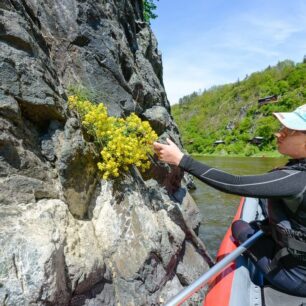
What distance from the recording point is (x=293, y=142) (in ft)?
8.09

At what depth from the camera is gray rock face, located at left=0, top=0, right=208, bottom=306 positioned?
2.54 meters

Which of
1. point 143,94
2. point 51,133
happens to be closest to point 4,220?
point 51,133

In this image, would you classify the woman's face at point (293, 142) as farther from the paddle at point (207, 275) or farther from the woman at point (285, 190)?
the paddle at point (207, 275)

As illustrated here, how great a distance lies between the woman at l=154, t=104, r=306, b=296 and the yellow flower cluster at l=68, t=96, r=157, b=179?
1198 millimetres

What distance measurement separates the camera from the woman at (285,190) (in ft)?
7.44

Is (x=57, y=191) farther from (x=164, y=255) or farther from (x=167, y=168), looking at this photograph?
(x=167, y=168)

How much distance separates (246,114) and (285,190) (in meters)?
83.9

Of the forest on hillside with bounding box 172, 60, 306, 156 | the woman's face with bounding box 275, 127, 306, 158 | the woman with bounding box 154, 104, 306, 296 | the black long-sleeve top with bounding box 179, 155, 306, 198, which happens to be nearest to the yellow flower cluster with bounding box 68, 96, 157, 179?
the woman with bounding box 154, 104, 306, 296

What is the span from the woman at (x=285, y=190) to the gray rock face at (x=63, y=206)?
3.95ft

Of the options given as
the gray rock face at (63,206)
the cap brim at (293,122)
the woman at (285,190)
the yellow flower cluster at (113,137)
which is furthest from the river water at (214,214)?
the cap brim at (293,122)

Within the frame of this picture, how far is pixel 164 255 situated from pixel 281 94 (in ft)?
274

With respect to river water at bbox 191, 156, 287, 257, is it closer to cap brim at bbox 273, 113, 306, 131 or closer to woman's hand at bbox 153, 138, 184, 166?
woman's hand at bbox 153, 138, 184, 166

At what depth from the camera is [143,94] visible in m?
7.56

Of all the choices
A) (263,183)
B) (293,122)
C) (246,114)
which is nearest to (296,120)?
(293,122)
